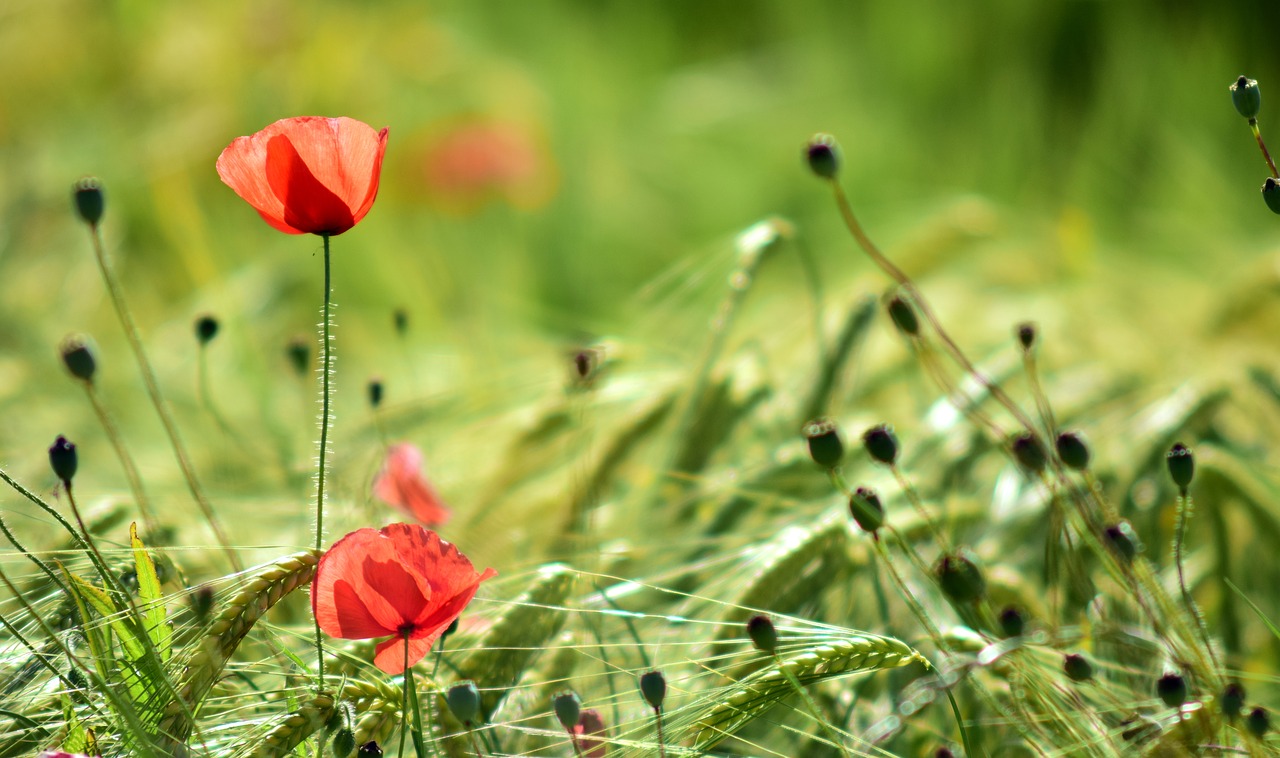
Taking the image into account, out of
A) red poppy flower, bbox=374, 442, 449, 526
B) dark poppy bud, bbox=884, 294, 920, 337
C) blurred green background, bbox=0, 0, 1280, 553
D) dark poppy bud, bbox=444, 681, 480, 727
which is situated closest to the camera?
dark poppy bud, bbox=444, 681, 480, 727

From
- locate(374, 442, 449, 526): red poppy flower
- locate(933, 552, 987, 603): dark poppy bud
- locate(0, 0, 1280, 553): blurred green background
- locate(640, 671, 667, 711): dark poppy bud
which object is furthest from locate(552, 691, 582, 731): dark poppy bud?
locate(0, 0, 1280, 553): blurred green background

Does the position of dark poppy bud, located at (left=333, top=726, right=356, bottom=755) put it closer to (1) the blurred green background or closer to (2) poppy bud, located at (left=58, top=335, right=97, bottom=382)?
(2) poppy bud, located at (left=58, top=335, right=97, bottom=382)

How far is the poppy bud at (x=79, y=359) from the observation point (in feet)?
1.50

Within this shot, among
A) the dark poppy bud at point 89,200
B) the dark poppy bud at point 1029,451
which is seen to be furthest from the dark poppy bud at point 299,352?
the dark poppy bud at point 1029,451

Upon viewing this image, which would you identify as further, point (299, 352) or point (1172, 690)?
point (299, 352)

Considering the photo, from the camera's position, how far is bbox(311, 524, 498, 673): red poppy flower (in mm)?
389

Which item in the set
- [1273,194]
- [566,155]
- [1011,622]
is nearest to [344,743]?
[1011,622]

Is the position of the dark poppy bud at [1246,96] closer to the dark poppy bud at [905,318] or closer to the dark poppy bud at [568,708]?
Answer: the dark poppy bud at [905,318]

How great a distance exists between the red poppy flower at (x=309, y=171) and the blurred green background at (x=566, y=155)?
0.78 meters

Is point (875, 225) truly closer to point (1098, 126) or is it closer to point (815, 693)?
point (1098, 126)

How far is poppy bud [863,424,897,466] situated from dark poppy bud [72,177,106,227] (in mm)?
350

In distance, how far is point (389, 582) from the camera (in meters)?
0.39

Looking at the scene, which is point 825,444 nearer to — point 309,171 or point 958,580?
point 958,580

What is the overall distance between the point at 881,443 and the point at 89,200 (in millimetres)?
359
